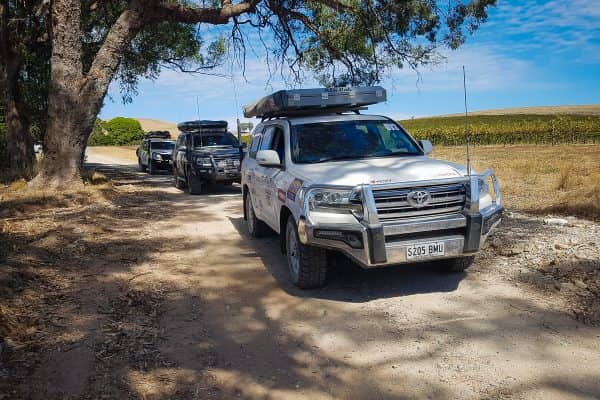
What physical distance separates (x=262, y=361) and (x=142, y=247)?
4393mm

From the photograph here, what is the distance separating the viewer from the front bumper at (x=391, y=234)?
15.7 feet

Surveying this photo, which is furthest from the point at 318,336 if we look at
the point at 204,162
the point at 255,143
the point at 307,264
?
the point at 204,162

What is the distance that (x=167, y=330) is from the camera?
4.59 m

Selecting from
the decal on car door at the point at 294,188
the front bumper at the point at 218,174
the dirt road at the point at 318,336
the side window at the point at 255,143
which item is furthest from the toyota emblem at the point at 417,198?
the front bumper at the point at 218,174

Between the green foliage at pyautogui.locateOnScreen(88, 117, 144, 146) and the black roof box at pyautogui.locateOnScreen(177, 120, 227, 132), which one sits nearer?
the black roof box at pyautogui.locateOnScreen(177, 120, 227, 132)

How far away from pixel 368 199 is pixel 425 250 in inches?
29.5

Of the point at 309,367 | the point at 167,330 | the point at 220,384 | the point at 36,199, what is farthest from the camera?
the point at 36,199

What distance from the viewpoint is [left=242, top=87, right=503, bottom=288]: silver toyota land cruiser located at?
4.86 metres

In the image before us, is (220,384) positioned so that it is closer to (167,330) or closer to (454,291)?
(167,330)

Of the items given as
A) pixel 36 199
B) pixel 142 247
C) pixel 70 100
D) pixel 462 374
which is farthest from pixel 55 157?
pixel 462 374

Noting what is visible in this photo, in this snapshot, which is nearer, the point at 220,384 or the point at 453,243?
the point at 220,384

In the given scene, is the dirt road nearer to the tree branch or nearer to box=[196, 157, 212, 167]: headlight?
box=[196, 157, 212, 167]: headlight

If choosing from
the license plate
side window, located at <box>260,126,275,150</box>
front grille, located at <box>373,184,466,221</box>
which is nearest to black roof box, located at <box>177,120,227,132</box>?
side window, located at <box>260,126,275,150</box>

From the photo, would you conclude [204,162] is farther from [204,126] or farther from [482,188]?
[482,188]
